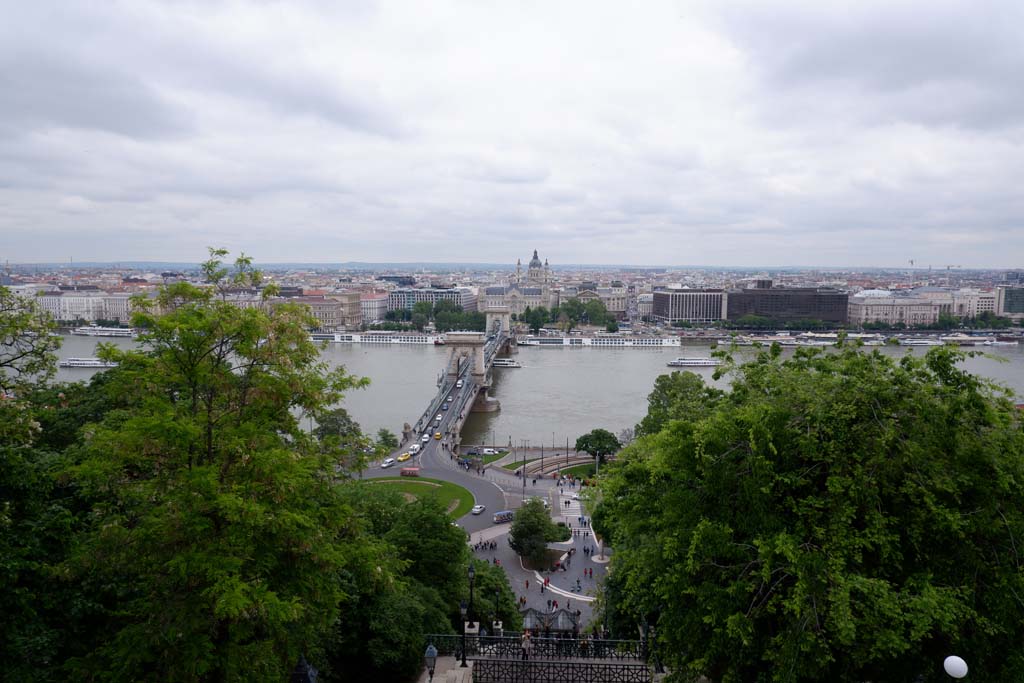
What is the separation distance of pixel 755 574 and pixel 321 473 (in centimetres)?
420

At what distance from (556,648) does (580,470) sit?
1972 cm

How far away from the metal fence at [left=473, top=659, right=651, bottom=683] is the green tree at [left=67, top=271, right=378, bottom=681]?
2.33m

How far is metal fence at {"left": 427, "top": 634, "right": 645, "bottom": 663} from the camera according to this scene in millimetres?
8508

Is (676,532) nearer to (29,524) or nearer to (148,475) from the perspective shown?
(148,475)

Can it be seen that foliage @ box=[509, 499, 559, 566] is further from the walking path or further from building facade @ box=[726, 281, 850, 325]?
building facade @ box=[726, 281, 850, 325]

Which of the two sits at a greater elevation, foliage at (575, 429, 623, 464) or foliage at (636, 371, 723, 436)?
foliage at (636, 371, 723, 436)

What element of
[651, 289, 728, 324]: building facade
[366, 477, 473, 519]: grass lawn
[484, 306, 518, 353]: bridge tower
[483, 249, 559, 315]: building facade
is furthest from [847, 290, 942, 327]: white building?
[366, 477, 473, 519]: grass lawn

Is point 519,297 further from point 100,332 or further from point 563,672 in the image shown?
point 563,672

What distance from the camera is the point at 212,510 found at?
234 inches

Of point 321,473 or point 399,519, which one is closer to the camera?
point 321,473

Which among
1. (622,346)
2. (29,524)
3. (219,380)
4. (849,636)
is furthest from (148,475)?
(622,346)

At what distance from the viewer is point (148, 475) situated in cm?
724

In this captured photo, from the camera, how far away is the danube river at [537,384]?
3616 cm

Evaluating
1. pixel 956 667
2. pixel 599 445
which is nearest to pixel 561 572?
pixel 599 445
